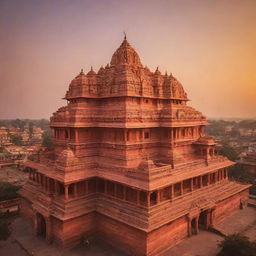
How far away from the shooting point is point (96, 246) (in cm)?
1532

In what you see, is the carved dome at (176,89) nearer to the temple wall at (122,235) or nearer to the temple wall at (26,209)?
the temple wall at (122,235)

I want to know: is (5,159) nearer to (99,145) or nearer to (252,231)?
(99,145)

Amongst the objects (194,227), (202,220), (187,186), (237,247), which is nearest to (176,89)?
(187,186)

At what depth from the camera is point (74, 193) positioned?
1622 cm

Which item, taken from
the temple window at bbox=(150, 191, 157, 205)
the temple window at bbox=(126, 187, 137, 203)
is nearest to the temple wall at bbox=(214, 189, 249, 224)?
the temple window at bbox=(150, 191, 157, 205)

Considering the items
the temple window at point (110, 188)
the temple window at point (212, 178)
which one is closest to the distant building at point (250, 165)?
the temple window at point (212, 178)

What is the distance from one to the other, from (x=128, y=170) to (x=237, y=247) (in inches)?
271

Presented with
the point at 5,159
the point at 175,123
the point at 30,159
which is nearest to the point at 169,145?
the point at 175,123

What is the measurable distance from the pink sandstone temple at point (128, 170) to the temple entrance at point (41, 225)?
0.07m

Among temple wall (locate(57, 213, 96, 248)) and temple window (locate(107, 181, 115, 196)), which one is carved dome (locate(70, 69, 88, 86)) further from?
temple wall (locate(57, 213, 96, 248))

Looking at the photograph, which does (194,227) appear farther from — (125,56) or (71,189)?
(125,56)

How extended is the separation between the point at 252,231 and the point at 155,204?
7249 millimetres

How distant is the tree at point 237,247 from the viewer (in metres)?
12.9

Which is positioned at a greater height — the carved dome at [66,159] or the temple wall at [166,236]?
the carved dome at [66,159]
